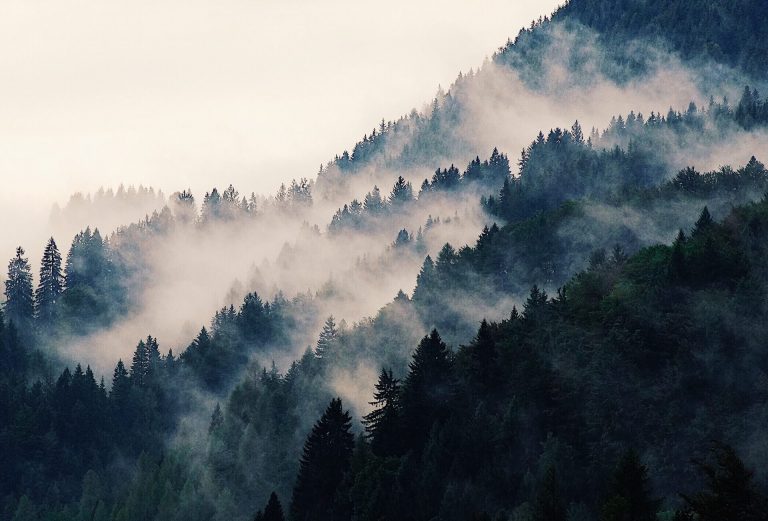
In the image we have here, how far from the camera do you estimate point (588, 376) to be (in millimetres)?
98000

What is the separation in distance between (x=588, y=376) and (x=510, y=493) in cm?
1421

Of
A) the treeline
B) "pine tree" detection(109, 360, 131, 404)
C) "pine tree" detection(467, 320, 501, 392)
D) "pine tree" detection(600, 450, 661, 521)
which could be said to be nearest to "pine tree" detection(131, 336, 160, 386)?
"pine tree" detection(109, 360, 131, 404)

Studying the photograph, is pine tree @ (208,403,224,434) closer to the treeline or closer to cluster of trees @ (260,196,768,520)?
cluster of trees @ (260,196,768,520)

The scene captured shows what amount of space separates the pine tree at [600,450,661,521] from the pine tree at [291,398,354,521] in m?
40.5

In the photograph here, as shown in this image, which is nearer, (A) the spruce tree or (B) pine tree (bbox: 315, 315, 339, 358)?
(A) the spruce tree

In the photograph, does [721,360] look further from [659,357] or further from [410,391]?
[410,391]

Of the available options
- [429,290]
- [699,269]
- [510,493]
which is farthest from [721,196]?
[510,493]

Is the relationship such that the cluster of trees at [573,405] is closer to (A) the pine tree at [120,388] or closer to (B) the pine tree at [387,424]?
(B) the pine tree at [387,424]

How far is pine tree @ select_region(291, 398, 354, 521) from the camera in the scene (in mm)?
94188

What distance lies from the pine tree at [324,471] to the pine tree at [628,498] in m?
40.5

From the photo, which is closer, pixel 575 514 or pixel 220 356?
pixel 575 514

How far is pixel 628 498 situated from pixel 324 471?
45.4 meters

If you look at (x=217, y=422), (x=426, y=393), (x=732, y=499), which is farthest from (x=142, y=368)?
(x=732, y=499)

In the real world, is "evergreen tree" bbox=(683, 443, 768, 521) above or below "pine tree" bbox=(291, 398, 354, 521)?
below
